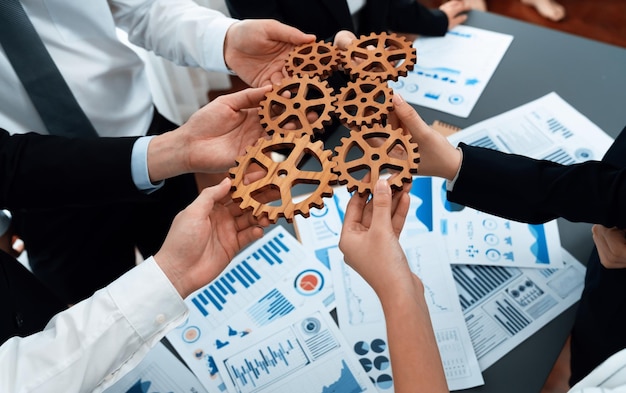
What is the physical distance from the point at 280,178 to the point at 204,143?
245mm

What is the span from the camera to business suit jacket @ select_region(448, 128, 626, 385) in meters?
1.02

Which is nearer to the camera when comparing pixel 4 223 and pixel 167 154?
pixel 167 154

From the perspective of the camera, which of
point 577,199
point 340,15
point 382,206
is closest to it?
point 382,206

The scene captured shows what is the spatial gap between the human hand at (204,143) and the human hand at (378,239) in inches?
14.6

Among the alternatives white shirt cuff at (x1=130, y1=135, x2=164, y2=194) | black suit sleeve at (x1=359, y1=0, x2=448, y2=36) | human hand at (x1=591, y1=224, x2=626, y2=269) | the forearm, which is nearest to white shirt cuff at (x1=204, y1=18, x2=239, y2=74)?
white shirt cuff at (x1=130, y1=135, x2=164, y2=194)

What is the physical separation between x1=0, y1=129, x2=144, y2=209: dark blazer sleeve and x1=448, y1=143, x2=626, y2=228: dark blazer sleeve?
0.82 meters

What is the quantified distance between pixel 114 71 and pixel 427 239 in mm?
981

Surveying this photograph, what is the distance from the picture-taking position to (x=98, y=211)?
139 cm

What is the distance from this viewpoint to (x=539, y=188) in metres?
1.07

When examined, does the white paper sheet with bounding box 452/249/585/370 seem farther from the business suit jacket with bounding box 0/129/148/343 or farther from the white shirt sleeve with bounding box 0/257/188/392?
the business suit jacket with bounding box 0/129/148/343

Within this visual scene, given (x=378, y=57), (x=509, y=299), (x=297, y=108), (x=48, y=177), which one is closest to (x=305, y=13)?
(x=378, y=57)

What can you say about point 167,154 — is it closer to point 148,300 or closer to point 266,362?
point 148,300

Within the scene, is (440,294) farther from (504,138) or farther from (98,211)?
(98,211)

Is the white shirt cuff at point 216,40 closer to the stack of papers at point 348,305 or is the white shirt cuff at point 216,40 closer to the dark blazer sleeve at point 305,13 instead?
the dark blazer sleeve at point 305,13
